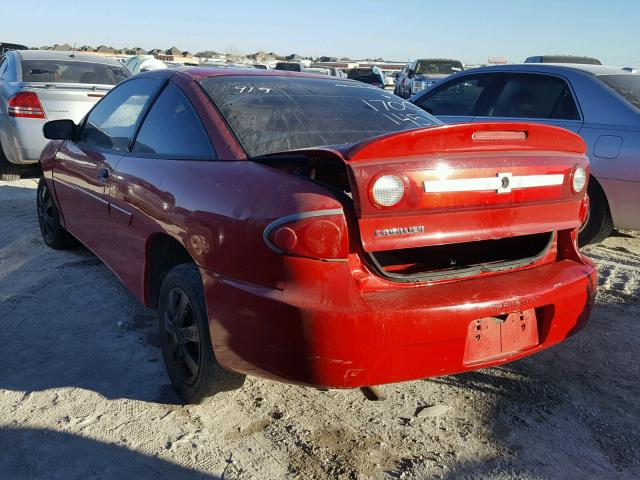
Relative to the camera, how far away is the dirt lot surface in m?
2.43

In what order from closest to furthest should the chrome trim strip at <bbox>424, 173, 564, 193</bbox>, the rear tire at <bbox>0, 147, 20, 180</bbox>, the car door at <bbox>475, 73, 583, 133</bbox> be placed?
the chrome trim strip at <bbox>424, 173, 564, 193</bbox>
the car door at <bbox>475, 73, 583, 133</bbox>
the rear tire at <bbox>0, 147, 20, 180</bbox>

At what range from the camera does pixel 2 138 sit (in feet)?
25.0

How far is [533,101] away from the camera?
5605mm

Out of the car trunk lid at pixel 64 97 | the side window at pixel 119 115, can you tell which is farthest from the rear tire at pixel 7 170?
the side window at pixel 119 115

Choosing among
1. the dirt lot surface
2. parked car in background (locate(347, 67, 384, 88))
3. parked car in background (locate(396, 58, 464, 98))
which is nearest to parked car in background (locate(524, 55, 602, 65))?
the dirt lot surface

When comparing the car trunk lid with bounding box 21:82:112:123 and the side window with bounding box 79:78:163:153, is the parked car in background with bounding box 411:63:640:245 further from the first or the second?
the car trunk lid with bounding box 21:82:112:123

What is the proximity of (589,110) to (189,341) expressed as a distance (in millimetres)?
3877

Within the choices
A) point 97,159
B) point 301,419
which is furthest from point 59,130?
point 301,419

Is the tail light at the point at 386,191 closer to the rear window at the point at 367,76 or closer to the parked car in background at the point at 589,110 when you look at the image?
the parked car in background at the point at 589,110

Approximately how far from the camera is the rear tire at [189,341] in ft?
8.66

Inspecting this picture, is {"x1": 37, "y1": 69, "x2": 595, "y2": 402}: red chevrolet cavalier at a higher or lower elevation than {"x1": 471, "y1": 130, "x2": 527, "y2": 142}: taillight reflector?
lower

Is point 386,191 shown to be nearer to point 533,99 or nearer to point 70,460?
point 70,460

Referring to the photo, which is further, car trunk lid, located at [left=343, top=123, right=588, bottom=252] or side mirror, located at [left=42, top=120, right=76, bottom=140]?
side mirror, located at [left=42, top=120, right=76, bottom=140]

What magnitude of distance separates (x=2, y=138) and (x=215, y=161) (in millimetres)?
6058
